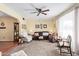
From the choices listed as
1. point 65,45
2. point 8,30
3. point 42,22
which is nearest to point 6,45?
point 8,30

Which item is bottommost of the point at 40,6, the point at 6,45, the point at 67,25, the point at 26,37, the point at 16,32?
the point at 6,45

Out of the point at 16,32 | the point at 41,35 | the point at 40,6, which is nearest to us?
the point at 40,6

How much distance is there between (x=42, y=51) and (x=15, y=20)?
0.90 meters

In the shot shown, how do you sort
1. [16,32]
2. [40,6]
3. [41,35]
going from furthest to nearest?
[41,35]
[16,32]
[40,6]

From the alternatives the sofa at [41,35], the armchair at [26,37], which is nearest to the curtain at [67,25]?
the sofa at [41,35]

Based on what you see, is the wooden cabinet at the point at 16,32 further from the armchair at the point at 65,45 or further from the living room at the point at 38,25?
the armchair at the point at 65,45

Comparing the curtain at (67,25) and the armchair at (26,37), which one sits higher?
the curtain at (67,25)

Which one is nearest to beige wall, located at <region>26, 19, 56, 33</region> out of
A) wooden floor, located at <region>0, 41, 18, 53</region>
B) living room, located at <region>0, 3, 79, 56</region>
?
living room, located at <region>0, 3, 79, 56</region>

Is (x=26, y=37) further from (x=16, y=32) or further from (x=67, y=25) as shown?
(x=67, y=25)

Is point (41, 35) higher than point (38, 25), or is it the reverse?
point (38, 25)

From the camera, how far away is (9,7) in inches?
89.5

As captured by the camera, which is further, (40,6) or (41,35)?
(41,35)

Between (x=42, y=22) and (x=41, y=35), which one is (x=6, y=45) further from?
(x=42, y=22)

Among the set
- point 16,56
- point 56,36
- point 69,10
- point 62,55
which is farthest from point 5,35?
point 69,10
